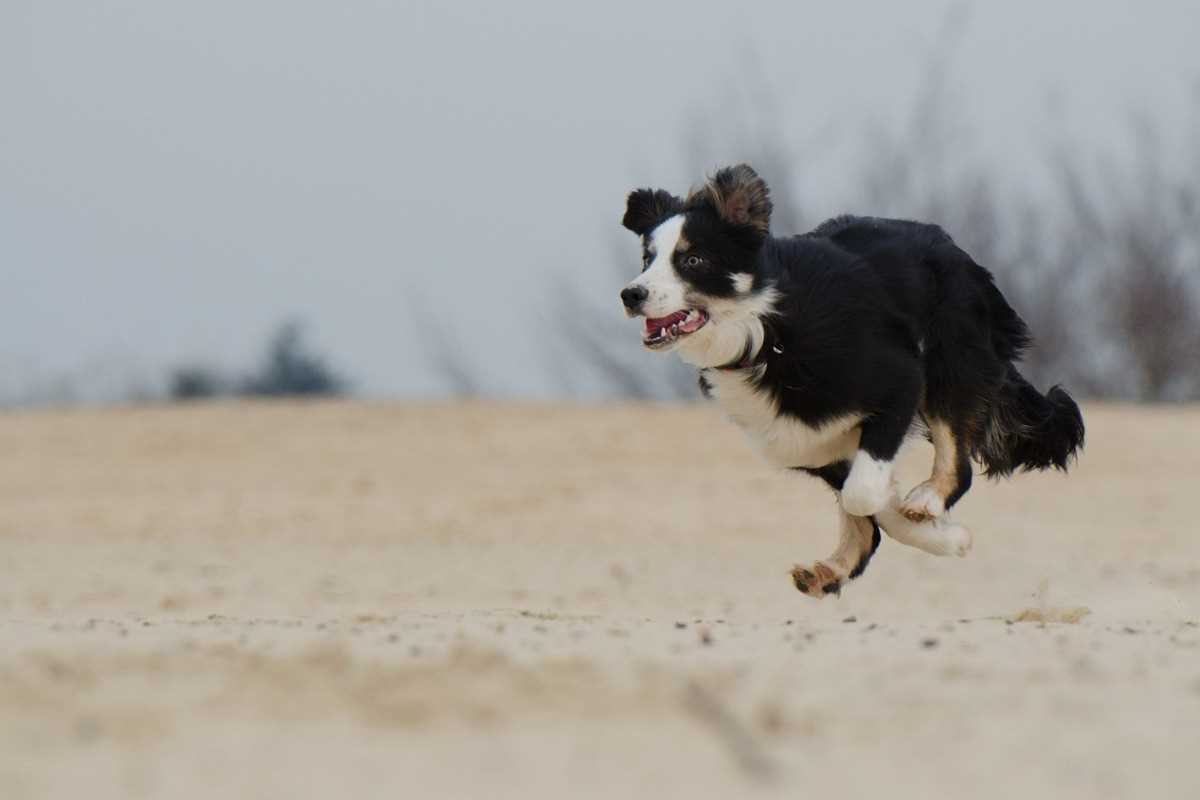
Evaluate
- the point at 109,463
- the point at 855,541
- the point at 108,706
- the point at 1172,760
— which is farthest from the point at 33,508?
the point at 1172,760

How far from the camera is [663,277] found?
7.28 metres

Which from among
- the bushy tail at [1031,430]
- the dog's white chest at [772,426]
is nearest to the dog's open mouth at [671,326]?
the dog's white chest at [772,426]

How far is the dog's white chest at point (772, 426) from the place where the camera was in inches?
297

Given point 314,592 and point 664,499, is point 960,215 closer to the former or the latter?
point 664,499

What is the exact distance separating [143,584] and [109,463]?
852 cm

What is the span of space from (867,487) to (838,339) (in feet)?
1.99

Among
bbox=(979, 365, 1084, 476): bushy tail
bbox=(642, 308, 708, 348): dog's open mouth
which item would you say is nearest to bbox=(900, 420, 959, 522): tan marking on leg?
bbox=(979, 365, 1084, 476): bushy tail

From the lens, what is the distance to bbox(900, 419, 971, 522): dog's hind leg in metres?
7.73

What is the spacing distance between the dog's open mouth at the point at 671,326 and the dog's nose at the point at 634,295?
14 cm

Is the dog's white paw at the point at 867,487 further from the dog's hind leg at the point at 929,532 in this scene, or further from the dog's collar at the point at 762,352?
the dog's collar at the point at 762,352

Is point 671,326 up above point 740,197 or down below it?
below

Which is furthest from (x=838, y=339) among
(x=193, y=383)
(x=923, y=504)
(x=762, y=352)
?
(x=193, y=383)

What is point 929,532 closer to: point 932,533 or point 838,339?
point 932,533

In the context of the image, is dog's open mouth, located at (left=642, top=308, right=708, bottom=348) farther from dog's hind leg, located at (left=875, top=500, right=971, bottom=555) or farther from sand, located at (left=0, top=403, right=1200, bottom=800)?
dog's hind leg, located at (left=875, top=500, right=971, bottom=555)
